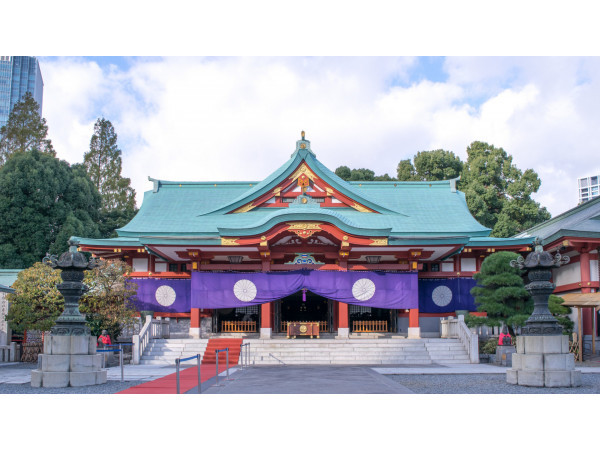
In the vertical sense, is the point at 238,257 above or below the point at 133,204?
below

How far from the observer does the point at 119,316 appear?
20.7 metres

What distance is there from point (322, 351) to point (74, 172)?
2733 cm

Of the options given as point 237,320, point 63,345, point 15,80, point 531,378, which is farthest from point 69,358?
point 15,80

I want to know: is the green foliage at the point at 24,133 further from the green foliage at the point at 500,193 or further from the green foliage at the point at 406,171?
the green foliage at the point at 500,193

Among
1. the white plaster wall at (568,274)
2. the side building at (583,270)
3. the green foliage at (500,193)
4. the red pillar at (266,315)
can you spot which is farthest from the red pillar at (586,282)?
the green foliage at (500,193)

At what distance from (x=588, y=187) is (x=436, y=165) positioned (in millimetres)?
120801

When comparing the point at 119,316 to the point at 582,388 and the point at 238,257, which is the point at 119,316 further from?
the point at 582,388

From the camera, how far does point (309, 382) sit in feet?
A: 44.8

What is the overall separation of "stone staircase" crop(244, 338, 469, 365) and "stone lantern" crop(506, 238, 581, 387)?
7915mm

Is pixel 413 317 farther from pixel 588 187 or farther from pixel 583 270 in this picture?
pixel 588 187

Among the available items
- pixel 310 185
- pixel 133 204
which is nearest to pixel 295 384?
pixel 310 185

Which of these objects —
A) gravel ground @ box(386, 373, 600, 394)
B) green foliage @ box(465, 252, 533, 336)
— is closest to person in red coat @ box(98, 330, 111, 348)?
gravel ground @ box(386, 373, 600, 394)

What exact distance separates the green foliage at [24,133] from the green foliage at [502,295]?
3943 cm

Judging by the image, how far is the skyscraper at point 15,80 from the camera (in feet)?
451
